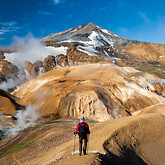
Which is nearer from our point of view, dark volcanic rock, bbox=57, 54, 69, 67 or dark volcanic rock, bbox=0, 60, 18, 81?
dark volcanic rock, bbox=0, 60, 18, 81

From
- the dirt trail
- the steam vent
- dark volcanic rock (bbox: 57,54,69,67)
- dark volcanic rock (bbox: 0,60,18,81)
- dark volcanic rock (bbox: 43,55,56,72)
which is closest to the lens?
the dirt trail

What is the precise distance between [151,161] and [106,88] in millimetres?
14355

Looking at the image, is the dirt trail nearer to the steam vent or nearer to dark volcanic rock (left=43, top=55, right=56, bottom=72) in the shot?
the steam vent

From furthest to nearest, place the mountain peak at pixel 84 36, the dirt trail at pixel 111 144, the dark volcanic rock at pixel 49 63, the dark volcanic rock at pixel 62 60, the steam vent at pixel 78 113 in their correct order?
the mountain peak at pixel 84 36, the dark volcanic rock at pixel 62 60, the dark volcanic rock at pixel 49 63, the steam vent at pixel 78 113, the dirt trail at pixel 111 144

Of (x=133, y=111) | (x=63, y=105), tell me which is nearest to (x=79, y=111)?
(x=63, y=105)

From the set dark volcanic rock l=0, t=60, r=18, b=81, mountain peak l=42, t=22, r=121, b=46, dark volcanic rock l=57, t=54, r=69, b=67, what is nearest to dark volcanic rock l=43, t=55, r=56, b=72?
dark volcanic rock l=57, t=54, r=69, b=67

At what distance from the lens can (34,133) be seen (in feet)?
38.3

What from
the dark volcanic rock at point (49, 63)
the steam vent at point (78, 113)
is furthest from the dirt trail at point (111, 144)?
the dark volcanic rock at point (49, 63)

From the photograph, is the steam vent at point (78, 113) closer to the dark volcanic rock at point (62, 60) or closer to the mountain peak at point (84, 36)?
the dark volcanic rock at point (62, 60)

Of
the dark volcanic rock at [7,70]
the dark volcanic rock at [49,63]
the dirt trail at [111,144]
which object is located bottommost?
the dirt trail at [111,144]

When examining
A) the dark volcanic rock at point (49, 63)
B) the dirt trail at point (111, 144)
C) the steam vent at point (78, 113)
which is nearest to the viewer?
the dirt trail at point (111, 144)

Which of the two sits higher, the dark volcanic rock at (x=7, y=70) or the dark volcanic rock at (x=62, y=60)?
the dark volcanic rock at (x=62, y=60)

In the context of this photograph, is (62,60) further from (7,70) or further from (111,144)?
(111,144)

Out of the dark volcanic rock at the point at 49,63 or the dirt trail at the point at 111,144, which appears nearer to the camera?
the dirt trail at the point at 111,144
